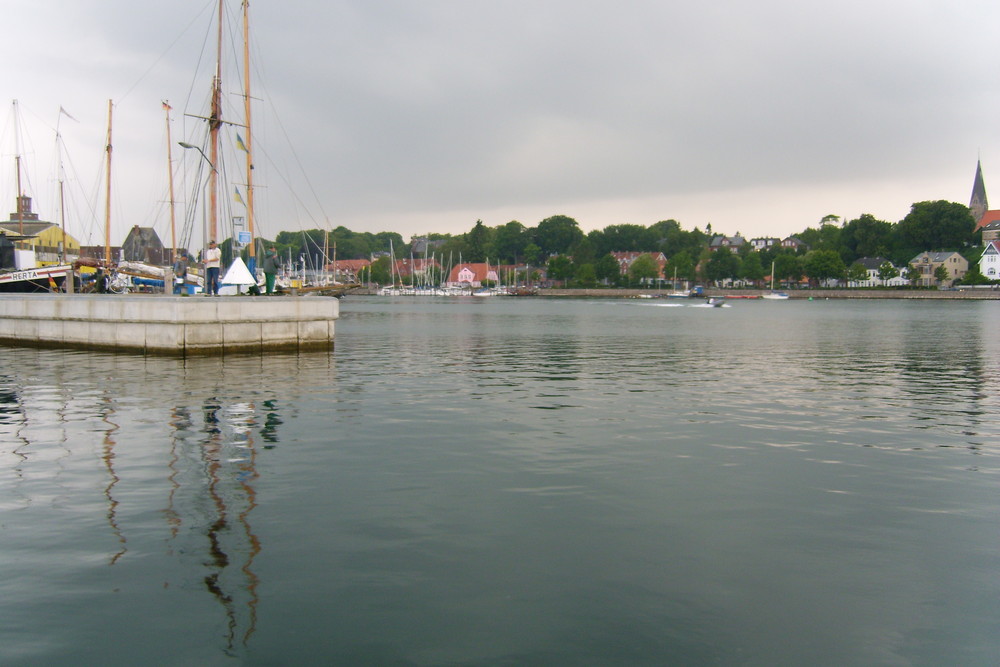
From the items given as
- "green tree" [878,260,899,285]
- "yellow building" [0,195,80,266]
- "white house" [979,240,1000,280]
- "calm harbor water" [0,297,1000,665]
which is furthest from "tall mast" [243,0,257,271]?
"white house" [979,240,1000,280]

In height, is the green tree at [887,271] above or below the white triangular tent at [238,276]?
above

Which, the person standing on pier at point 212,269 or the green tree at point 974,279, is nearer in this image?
the person standing on pier at point 212,269

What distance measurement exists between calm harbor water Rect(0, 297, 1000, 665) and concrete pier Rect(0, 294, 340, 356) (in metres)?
8.19

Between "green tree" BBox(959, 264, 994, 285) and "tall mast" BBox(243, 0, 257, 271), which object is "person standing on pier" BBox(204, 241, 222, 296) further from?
"green tree" BBox(959, 264, 994, 285)

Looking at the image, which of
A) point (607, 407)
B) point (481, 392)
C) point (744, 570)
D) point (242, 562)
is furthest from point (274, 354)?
point (744, 570)

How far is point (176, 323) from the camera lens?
28.9m

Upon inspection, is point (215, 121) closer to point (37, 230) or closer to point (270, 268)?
point (270, 268)

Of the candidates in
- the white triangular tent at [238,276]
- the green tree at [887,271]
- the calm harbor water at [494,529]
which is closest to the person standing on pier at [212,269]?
the white triangular tent at [238,276]

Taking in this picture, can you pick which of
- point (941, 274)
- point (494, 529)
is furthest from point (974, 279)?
point (494, 529)

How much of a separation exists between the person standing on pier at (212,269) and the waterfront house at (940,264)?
196377mm

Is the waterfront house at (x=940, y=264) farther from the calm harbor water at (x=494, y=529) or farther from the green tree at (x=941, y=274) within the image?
the calm harbor water at (x=494, y=529)

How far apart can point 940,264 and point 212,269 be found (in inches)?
7950

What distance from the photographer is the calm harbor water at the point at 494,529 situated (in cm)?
658

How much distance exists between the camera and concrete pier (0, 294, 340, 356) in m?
29.0
